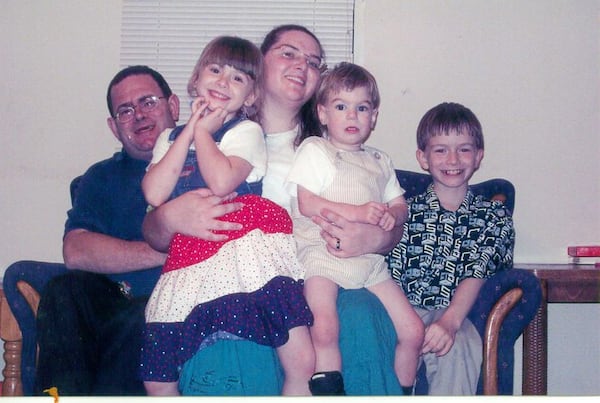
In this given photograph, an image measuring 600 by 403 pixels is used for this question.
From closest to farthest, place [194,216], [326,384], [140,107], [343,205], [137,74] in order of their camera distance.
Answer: [326,384] → [194,216] → [343,205] → [140,107] → [137,74]

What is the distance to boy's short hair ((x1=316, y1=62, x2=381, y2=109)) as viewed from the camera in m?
2.16

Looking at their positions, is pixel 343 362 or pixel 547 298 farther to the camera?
pixel 547 298

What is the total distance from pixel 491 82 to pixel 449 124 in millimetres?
549

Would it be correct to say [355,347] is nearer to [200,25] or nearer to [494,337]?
[494,337]

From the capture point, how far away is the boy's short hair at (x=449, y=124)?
2.28 metres

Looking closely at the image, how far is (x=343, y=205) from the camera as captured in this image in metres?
2.06

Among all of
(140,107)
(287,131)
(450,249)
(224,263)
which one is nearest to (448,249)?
(450,249)

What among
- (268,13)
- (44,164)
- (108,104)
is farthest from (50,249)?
(268,13)

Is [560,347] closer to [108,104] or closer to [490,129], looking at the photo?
[490,129]

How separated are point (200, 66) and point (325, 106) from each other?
392mm

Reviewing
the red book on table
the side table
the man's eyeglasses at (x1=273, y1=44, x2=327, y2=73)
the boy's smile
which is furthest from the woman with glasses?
the red book on table

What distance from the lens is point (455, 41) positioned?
2746 millimetres

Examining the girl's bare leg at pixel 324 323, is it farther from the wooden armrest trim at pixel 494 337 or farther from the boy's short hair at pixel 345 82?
the boy's short hair at pixel 345 82

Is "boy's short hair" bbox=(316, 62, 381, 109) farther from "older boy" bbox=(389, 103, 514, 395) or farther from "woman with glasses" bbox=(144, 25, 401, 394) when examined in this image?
"older boy" bbox=(389, 103, 514, 395)
